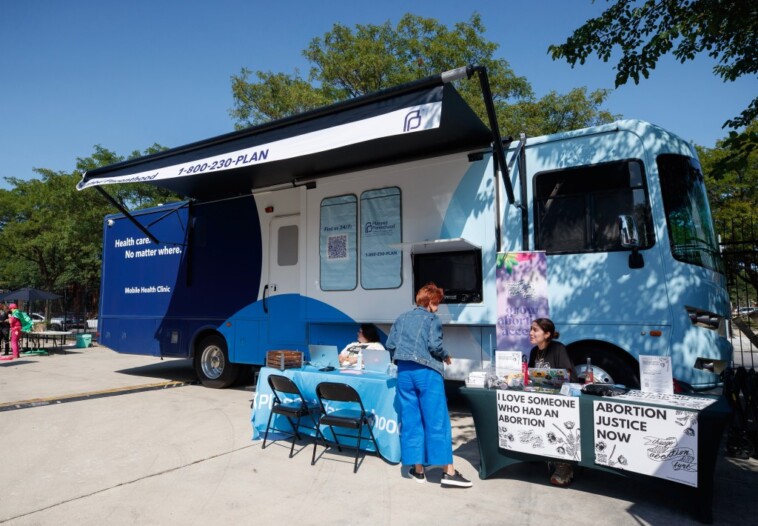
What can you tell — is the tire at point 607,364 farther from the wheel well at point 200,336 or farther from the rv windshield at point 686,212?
the wheel well at point 200,336

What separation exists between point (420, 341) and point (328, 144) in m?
2.45

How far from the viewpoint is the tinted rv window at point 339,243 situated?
673 centimetres

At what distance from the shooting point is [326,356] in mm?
5531

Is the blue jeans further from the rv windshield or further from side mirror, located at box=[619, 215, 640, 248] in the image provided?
the rv windshield

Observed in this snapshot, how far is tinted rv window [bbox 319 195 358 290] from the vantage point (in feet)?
22.1

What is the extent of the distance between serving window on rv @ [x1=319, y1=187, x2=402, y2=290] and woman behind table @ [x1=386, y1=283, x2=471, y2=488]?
2.20 metres

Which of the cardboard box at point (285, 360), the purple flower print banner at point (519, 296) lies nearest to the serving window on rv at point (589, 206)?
the purple flower print banner at point (519, 296)

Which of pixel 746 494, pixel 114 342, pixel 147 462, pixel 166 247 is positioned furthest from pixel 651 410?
pixel 114 342

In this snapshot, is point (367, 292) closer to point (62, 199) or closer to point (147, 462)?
point (147, 462)

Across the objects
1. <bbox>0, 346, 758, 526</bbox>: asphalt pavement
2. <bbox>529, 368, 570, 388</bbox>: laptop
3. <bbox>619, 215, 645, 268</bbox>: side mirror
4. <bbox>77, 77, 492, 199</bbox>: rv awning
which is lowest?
<bbox>0, 346, 758, 526</bbox>: asphalt pavement

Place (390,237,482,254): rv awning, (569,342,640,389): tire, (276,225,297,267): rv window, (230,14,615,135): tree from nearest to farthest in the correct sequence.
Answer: (569,342,640,389): tire → (390,237,482,254): rv awning → (276,225,297,267): rv window → (230,14,615,135): tree

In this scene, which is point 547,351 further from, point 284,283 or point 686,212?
point 284,283

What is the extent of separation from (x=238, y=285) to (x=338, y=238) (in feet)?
6.80

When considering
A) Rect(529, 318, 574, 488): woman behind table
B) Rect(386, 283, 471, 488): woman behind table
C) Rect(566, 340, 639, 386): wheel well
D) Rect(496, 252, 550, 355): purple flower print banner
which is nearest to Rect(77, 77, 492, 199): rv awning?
Rect(496, 252, 550, 355): purple flower print banner
